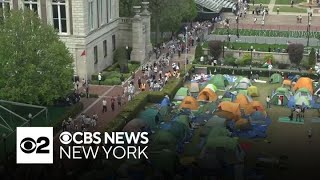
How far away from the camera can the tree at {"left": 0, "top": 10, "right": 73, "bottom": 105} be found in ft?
132

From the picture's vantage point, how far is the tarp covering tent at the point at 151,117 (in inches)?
1589

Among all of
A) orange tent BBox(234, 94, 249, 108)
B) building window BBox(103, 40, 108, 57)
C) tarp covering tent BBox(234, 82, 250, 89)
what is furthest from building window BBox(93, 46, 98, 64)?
orange tent BBox(234, 94, 249, 108)

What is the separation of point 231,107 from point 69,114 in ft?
37.6

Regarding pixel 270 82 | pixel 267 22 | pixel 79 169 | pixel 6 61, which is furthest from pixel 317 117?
pixel 267 22

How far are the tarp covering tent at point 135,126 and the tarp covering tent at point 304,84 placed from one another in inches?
614

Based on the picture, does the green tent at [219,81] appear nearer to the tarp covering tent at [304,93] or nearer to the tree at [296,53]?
the tarp covering tent at [304,93]

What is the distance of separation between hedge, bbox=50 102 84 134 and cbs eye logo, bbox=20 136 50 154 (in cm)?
715

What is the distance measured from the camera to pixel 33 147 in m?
31.4

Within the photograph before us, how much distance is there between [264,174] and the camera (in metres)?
33.3

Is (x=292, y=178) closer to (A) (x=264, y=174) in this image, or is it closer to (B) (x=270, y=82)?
(A) (x=264, y=174)

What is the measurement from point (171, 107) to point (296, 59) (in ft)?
57.9

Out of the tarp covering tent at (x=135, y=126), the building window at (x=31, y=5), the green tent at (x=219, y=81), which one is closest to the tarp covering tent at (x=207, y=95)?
the green tent at (x=219, y=81)

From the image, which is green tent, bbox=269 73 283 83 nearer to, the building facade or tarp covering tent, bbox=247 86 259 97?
A: tarp covering tent, bbox=247 86 259 97

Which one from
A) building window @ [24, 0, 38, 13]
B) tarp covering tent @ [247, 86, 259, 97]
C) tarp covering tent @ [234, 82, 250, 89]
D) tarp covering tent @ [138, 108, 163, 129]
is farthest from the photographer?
building window @ [24, 0, 38, 13]
